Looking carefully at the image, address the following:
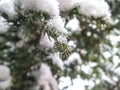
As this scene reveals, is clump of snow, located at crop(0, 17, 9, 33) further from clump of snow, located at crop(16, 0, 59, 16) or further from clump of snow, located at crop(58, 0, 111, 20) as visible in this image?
clump of snow, located at crop(58, 0, 111, 20)

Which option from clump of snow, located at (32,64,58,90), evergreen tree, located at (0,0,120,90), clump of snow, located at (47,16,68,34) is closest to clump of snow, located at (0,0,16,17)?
evergreen tree, located at (0,0,120,90)

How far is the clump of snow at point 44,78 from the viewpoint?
0.95m

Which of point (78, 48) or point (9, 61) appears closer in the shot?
point (9, 61)

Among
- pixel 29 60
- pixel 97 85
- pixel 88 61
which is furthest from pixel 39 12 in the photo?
pixel 88 61

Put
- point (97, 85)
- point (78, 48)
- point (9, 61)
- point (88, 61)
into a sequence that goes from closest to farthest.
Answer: point (9, 61) → point (97, 85) → point (88, 61) → point (78, 48)

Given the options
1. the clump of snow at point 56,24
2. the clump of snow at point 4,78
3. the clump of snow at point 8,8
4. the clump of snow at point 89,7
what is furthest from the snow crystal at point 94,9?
the clump of snow at point 4,78

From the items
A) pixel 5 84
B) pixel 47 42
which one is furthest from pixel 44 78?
pixel 47 42

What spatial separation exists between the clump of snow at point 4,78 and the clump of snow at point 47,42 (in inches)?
8.0

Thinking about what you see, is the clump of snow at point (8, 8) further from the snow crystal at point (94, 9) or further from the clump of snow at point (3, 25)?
the snow crystal at point (94, 9)

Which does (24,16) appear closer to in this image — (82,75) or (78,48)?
(82,75)

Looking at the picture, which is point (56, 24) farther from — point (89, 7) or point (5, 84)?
point (5, 84)

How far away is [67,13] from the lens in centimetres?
129

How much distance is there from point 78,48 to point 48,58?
211 centimetres

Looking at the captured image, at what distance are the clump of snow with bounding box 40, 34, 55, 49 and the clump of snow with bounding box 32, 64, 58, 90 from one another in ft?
0.48
